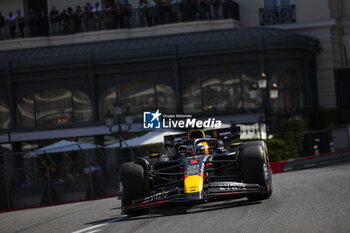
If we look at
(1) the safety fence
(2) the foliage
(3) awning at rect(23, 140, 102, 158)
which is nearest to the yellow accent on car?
(1) the safety fence

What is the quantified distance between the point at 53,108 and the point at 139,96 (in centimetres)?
444

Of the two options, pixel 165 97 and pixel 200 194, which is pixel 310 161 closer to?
pixel 165 97

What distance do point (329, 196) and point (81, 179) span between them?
12.3 metres

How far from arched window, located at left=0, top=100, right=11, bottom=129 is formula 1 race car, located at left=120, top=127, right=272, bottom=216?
22.1 metres

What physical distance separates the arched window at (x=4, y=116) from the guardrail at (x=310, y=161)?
15.5 metres

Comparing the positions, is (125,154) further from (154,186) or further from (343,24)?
(343,24)

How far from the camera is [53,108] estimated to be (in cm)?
3272

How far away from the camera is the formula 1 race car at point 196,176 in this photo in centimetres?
1050

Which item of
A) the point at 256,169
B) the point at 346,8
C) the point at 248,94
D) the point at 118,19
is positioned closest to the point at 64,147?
the point at 248,94

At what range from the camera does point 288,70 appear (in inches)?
1230

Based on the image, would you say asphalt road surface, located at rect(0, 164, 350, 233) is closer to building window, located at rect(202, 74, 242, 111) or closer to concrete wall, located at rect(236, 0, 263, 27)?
building window, located at rect(202, 74, 242, 111)

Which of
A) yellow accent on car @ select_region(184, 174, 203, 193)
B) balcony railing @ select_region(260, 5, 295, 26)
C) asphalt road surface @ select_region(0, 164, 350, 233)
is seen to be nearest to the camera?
asphalt road surface @ select_region(0, 164, 350, 233)

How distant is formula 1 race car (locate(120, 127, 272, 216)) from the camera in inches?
413

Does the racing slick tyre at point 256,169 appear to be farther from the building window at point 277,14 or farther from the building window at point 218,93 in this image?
the building window at point 277,14
